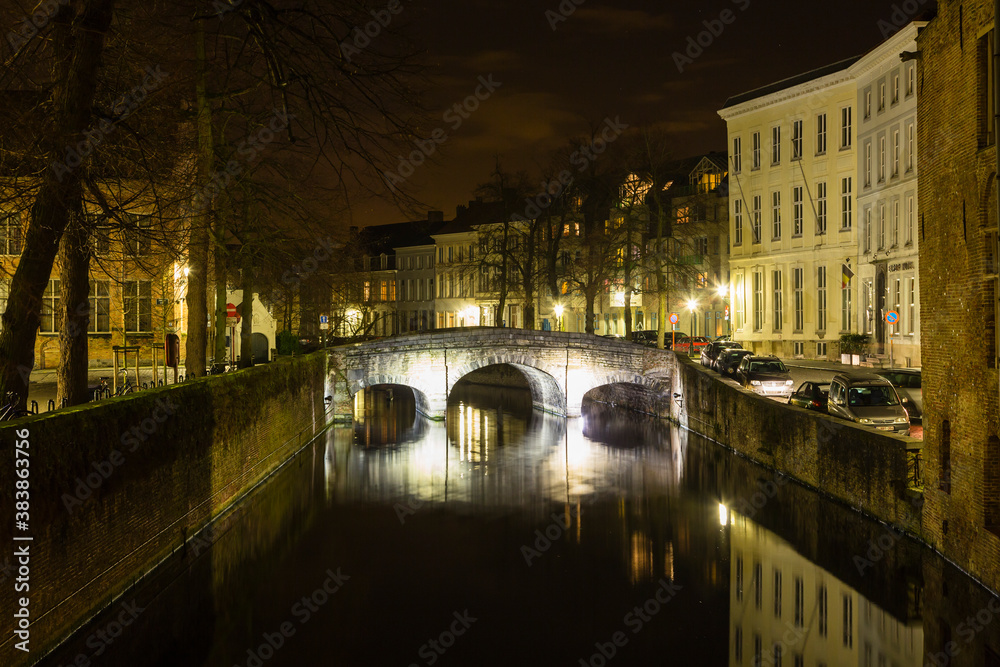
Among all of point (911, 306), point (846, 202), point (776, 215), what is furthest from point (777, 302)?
point (911, 306)

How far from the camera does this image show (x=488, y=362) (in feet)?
123

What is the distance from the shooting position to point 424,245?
76.8 meters

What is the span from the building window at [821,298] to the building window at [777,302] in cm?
224

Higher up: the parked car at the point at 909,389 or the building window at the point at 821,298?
the building window at the point at 821,298

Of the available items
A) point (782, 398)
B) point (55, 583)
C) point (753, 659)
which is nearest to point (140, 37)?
point (55, 583)

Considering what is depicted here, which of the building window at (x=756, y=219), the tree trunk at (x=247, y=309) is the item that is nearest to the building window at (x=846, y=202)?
the building window at (x=756, y=219)

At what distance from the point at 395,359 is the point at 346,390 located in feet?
6.59

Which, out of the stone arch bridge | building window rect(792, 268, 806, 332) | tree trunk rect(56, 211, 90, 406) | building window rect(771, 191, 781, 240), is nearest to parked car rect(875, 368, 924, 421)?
the stone arch bridge

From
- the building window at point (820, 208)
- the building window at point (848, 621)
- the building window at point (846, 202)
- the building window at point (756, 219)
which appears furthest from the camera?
the building window at point (756, 219)

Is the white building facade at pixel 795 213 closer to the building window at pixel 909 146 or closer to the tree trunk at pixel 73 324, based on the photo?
the building window at pixel 909 146

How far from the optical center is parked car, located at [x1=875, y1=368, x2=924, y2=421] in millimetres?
22369

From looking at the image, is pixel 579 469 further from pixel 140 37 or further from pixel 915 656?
pixel 140 37

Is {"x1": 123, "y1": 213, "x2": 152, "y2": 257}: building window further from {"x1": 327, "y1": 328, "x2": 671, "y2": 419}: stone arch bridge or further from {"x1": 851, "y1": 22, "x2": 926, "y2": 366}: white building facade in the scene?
{"x1": 851, "y1": 22, "x2": 926, "y2": 366}: white building facade

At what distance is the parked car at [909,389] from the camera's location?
22369 millimetres
